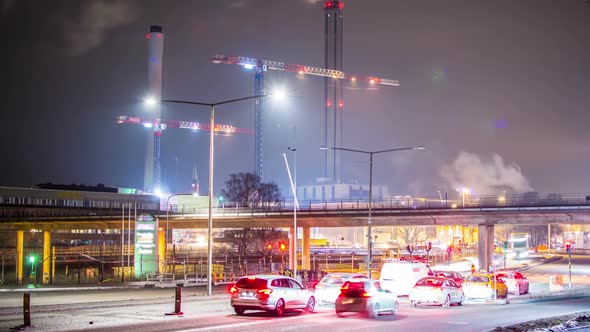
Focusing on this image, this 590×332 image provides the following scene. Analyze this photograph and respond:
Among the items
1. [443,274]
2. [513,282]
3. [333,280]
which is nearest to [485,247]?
[513,282]

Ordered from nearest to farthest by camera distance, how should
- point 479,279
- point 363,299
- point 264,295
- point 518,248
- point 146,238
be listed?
point 264,295 → point 363,299 → point 479,279 → point 146,238 → point 518,248

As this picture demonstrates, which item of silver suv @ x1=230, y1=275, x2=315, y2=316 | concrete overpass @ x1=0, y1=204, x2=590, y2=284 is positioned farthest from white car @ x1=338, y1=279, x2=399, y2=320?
concrete overpass @ x1=0, y1=204, x2=590, y2=284

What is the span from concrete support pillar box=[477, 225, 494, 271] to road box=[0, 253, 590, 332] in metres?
34.7

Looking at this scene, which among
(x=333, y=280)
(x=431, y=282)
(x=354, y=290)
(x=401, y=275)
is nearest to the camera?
(x=354, y=290)

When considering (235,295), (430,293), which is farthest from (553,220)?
(235,295)

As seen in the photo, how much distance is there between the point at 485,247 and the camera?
72.2 meters

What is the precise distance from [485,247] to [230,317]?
49.6m

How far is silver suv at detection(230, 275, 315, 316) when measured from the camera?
28.0 meters

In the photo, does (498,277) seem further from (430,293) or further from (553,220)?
(553,220)

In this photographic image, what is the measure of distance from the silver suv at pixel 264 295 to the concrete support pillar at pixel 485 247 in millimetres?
46174

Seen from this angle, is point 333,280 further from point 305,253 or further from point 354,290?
point 305,253

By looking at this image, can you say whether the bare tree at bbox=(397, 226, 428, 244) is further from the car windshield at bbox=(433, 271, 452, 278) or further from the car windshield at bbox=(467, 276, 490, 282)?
the car windshield at bbox=(467, 276, 490, 282)

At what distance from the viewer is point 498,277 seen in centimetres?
4494

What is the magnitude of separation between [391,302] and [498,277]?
1723 centimetres
